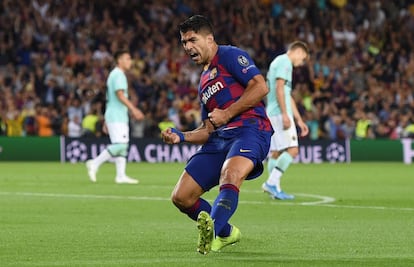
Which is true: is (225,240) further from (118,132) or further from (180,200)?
(118,132)

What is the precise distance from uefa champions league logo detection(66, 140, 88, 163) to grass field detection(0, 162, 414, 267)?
8993 millimetres

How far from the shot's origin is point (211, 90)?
9914mm

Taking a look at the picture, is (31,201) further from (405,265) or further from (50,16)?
(50,16)

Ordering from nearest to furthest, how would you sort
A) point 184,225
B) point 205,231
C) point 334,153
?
point 205,231, point 184,225, point 334,153

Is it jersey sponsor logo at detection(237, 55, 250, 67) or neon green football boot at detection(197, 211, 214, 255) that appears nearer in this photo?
neon green football boot at detection(197, 211, 214, 255)

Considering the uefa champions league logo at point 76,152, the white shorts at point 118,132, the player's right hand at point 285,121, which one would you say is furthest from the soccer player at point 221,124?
the uefa champions league logo at point 76,152

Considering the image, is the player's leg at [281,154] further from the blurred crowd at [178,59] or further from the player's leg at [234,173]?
the blurred crowd at [178,59]

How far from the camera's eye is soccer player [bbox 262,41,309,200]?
16500 mm

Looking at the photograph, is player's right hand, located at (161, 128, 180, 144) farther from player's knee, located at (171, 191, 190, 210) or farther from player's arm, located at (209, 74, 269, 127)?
player's knee, located at (171, 191, 190, 210)

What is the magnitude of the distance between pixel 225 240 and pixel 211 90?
1.29m

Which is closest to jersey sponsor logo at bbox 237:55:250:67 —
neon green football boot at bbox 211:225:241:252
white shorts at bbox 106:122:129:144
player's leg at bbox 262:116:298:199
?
neon green football boot at bbox 211:225:241:252

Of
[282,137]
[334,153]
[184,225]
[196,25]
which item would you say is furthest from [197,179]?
[334,153]

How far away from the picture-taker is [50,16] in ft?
114

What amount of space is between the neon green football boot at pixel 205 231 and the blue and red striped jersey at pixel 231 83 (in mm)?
1314
